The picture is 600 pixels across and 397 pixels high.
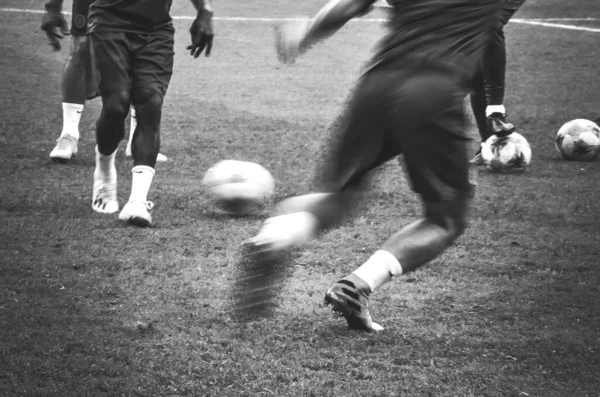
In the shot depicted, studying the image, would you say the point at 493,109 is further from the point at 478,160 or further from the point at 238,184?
the point at 238,184

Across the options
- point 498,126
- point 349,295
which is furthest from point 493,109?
point 349,295

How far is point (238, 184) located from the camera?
16.5 feet

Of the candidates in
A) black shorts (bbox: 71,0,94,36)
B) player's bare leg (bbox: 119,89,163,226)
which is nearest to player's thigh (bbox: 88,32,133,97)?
player's bare leg (bbox: 119,89,163,226)

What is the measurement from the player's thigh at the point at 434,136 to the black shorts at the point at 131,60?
8.54 feet

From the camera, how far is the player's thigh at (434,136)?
3230mm

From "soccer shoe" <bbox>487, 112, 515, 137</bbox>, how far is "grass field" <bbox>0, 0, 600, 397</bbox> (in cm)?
34

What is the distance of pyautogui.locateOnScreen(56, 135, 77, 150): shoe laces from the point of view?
7033 mm

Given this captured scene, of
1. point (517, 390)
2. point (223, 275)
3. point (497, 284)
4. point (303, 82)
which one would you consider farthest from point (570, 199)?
point (303, 82)

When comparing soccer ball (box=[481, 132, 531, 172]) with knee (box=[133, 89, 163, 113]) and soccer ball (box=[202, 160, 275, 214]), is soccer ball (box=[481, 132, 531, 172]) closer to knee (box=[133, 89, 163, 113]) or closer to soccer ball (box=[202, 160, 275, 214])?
soccer ball (box=[202, 160, 275, 214])

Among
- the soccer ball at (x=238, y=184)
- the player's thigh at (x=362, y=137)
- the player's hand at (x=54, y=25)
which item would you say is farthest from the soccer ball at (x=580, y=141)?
the player's thigh at (x=362, y=137)

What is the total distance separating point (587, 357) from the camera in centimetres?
369

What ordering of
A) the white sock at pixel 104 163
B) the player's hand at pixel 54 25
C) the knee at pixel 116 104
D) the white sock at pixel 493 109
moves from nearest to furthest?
the knee at pixel 116 104 < the white sock at pixel 104 163 < the player's hand at pixel 54 25 < the white sock at pixel 493 109

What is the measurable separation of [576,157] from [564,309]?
10.9 ft

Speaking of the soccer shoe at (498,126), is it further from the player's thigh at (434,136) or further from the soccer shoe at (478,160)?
the player's thigh at (434,136)
